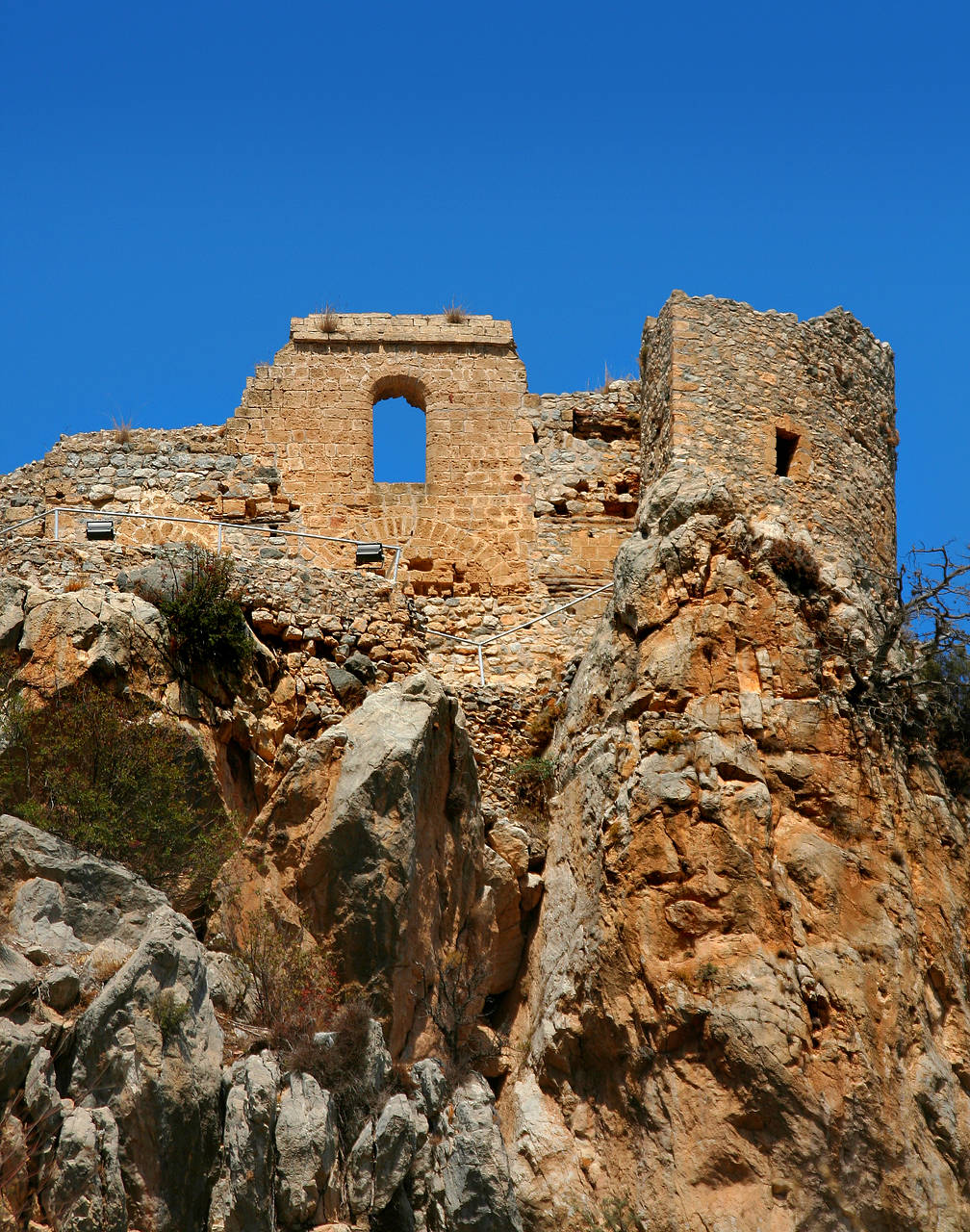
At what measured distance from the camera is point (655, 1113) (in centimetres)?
Answer: 1311

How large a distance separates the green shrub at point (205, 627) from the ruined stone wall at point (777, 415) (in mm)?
5299

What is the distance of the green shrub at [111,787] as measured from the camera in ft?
45.0

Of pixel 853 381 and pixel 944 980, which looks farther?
pixel 853 381

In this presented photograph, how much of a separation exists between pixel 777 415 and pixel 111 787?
8.69 metres

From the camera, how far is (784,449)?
1908 centimetres

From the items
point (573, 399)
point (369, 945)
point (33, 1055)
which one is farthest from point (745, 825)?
point (573, 399)

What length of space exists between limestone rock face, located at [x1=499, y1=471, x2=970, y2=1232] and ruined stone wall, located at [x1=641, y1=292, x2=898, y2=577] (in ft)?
9.27

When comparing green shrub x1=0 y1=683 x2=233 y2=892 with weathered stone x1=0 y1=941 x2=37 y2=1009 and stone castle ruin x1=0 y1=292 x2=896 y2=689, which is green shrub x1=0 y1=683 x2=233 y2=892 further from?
stone castle ruin x1=0 y1=292 x2=896 y2=689

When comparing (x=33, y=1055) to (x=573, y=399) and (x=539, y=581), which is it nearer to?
(x=539, y=581)

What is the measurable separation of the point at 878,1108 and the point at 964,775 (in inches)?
154

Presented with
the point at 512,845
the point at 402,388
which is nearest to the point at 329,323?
the point at 402,388

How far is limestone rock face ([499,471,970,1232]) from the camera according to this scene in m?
12.7

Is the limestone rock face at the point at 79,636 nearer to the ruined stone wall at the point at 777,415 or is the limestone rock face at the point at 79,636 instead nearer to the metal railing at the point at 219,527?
the metal railing at the point at 219,527

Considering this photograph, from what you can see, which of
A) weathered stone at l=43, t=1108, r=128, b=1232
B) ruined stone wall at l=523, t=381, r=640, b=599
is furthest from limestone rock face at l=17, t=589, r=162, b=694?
ruined stone wall at l=523, t=381, r=640, b=599
